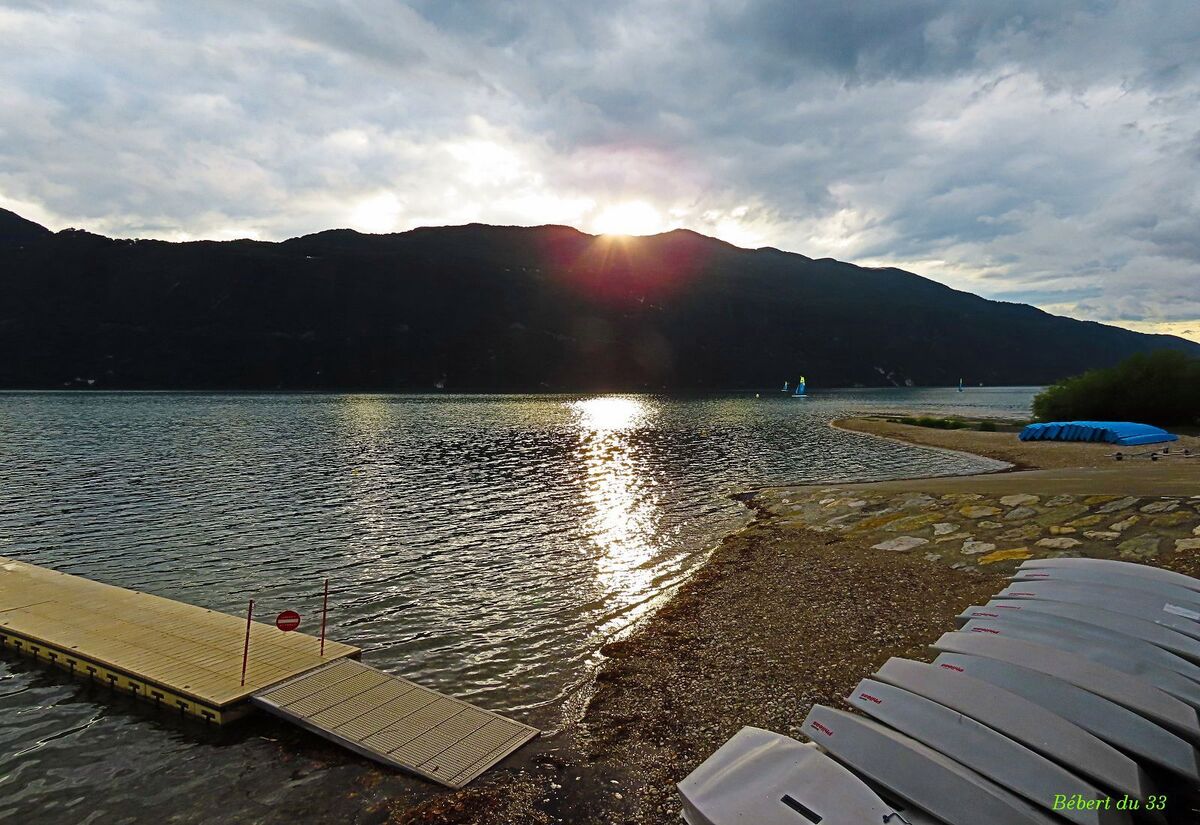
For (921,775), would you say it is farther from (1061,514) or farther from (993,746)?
(1061,514)

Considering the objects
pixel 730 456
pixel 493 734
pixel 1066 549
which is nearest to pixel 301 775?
pixel 493 734

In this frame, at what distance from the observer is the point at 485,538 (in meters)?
27.7

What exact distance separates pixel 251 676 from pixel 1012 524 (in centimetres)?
2581

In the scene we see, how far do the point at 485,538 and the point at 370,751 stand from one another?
1657 cm

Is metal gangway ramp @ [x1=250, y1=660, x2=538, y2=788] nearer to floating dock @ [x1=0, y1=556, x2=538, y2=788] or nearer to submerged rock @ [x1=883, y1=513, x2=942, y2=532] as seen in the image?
floating dock @ [x1=0, y1=556, x2=538, y2=788]

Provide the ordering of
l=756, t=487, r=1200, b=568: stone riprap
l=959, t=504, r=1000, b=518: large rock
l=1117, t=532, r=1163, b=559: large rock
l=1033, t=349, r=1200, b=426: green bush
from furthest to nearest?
l=1033, t=349, r=1200, b=426: green bush < l=959, t=504, r=1000, b=518: large rock < l=756, t=487, r=1200, b=568: stone riprap < l=1117, t=532, r=1163, b=559: large rock

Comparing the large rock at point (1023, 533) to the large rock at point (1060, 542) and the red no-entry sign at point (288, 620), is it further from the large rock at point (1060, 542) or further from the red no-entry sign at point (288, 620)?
the red no-entry sign at point (288, 620)

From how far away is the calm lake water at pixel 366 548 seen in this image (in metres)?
11.8

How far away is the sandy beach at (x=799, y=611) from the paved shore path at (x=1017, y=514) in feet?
0.27

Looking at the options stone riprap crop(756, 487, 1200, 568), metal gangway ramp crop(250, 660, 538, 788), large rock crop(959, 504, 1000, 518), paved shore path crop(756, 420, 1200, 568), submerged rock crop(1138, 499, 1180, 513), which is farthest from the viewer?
large rock crop(959, 504, 1000, 518)

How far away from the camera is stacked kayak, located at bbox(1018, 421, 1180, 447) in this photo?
2299 inches

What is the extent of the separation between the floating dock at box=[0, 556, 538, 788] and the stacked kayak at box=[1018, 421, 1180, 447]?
68578 millimetres

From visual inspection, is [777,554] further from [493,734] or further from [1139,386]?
[1139,386]

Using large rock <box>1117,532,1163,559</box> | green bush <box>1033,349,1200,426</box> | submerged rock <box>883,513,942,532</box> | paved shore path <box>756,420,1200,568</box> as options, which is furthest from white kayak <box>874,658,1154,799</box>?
green bush <box>1033,349,1200,426</box>
